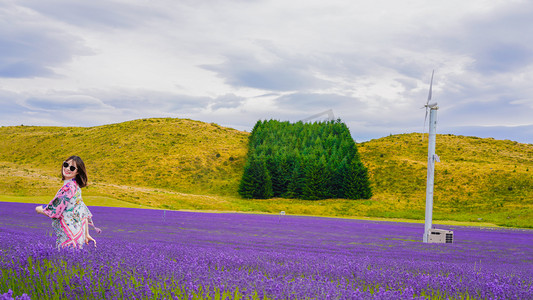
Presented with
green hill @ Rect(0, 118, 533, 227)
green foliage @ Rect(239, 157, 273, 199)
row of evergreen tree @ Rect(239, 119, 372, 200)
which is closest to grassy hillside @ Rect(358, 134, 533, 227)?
green hill @ Rect(0, 118, 533, 227)

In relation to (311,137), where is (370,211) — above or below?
below

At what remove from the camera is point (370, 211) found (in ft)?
197

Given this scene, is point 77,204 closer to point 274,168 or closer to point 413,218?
point 413,218

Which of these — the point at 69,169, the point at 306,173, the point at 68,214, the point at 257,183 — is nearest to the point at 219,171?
the point at 257,183

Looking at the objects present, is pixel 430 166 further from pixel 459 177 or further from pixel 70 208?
pixel 459 177

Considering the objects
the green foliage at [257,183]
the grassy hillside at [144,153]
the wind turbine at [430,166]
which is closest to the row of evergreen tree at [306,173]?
the green foliage at [257,183]

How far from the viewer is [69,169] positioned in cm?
707

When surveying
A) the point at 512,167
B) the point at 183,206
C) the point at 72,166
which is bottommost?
the point at 183,206

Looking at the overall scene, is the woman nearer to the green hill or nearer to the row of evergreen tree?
the green hill

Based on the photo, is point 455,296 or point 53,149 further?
point 53,149

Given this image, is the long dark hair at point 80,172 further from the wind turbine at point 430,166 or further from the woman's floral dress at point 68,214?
the wind turbine at point 430,166

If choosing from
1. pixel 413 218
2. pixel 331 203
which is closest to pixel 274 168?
pixel 331 203

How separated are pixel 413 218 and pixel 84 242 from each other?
2029 inches

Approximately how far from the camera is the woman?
7.10 meters
